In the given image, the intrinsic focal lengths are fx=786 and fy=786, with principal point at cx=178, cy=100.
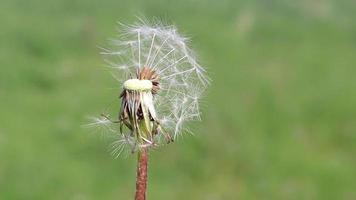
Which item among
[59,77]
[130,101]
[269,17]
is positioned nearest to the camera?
[130,101]

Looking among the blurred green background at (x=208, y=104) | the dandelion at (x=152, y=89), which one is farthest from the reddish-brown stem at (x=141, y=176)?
the blurred green background at (x=208, y=104)

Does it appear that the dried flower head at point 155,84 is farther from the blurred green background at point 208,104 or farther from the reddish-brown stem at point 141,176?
the blurred green background at point 208,104

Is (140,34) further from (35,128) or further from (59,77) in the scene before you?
(59,77)

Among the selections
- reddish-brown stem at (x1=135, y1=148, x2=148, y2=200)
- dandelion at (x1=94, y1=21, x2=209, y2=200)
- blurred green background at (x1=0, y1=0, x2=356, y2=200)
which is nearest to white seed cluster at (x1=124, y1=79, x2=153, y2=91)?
dandelion at (x1=94, y1=21, x2=209, y2=200)

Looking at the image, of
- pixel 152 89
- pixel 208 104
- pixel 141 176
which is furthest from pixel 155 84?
pixel 208 104

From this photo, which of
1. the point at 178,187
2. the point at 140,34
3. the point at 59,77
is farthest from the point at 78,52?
the point at 140,34

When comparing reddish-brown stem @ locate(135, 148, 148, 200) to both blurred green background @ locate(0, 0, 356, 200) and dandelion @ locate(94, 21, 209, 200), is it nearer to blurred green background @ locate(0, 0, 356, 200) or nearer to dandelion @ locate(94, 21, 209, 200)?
dandelion @ locate(94, 21, 209, 200)
